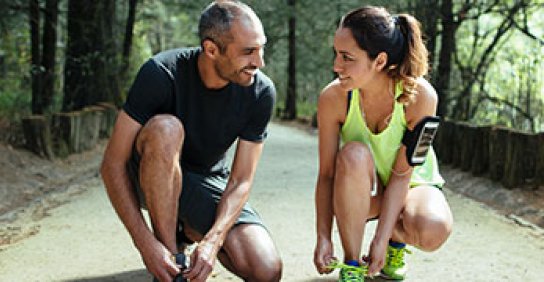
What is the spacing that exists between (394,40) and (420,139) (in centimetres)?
46

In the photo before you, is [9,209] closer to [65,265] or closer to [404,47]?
[65,265]

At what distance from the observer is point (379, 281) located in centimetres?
330

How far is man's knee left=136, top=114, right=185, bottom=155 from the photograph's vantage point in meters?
2.78

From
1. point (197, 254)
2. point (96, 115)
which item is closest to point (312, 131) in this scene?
point (96, 115)

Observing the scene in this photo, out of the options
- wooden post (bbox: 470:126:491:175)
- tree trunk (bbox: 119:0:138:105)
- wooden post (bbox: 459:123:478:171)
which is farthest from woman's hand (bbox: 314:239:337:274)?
tree trunk (bbox: 119:0:138:105)

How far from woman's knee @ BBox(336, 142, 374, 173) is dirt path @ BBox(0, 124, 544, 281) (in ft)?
2.37

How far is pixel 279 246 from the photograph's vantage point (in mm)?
4098

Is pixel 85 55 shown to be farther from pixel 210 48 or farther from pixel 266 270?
pixel 266 270

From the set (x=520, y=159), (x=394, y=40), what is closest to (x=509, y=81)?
(x=520, y=159)

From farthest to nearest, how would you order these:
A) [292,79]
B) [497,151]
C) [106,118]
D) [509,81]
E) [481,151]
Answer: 1. [292,79]
2. [509,81]
3. [106,118]
4. [481,151]
5. [497,151]

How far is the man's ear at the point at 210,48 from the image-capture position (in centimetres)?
295

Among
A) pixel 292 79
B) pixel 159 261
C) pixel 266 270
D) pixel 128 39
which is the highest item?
pixel 159 261

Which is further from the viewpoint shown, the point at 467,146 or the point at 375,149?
the point at 467,146

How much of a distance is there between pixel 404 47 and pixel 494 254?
63.1 inches
